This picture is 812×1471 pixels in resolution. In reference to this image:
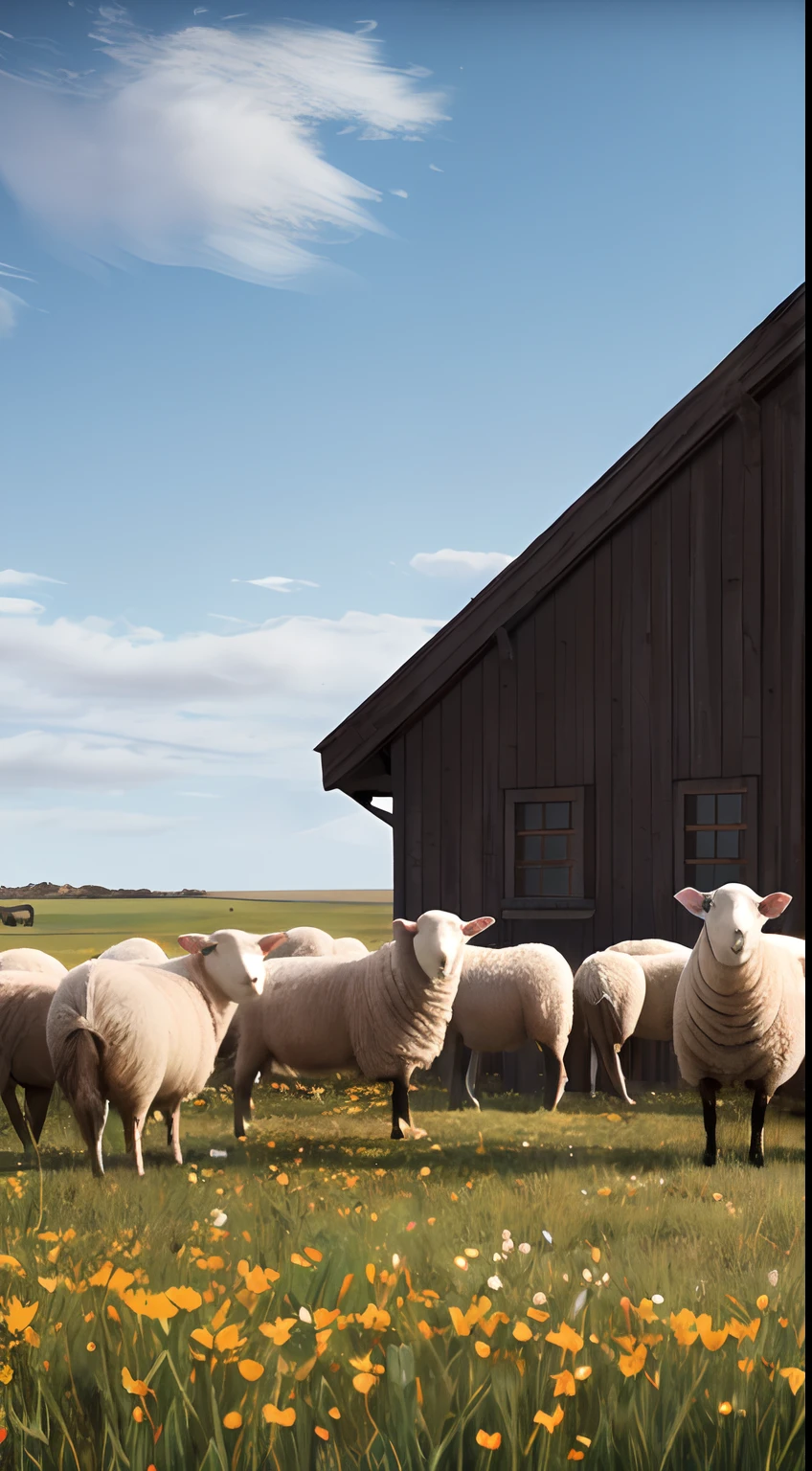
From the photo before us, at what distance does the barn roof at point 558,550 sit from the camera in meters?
11.1

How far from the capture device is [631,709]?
1181 centimetres

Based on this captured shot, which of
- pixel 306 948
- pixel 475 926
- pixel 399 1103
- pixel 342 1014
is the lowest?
pixel 399 1103

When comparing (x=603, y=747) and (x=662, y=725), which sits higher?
(x=662, y=725)

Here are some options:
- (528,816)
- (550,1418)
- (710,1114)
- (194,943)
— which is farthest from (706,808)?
(550,1418)

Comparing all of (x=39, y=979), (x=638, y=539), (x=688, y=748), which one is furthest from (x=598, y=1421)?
(x=638, y=539)

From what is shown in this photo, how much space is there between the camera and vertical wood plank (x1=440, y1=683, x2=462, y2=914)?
1272 centimetres

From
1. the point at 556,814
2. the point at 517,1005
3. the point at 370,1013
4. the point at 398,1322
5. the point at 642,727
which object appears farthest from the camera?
the point at 556,814

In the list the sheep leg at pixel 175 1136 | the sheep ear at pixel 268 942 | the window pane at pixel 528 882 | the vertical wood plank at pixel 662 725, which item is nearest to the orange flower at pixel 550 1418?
the sheep leg at pixel 175 1136

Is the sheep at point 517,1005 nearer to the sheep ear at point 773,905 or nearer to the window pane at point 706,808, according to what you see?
the window pane at point 706,808

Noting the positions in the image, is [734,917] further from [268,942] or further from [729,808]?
[729,808]

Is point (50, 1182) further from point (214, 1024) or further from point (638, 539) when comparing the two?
point (638, 539)

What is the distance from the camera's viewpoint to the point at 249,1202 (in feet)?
18.4

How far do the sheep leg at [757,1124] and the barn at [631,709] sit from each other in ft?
10.1

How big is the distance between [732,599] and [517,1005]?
4.23 metres
